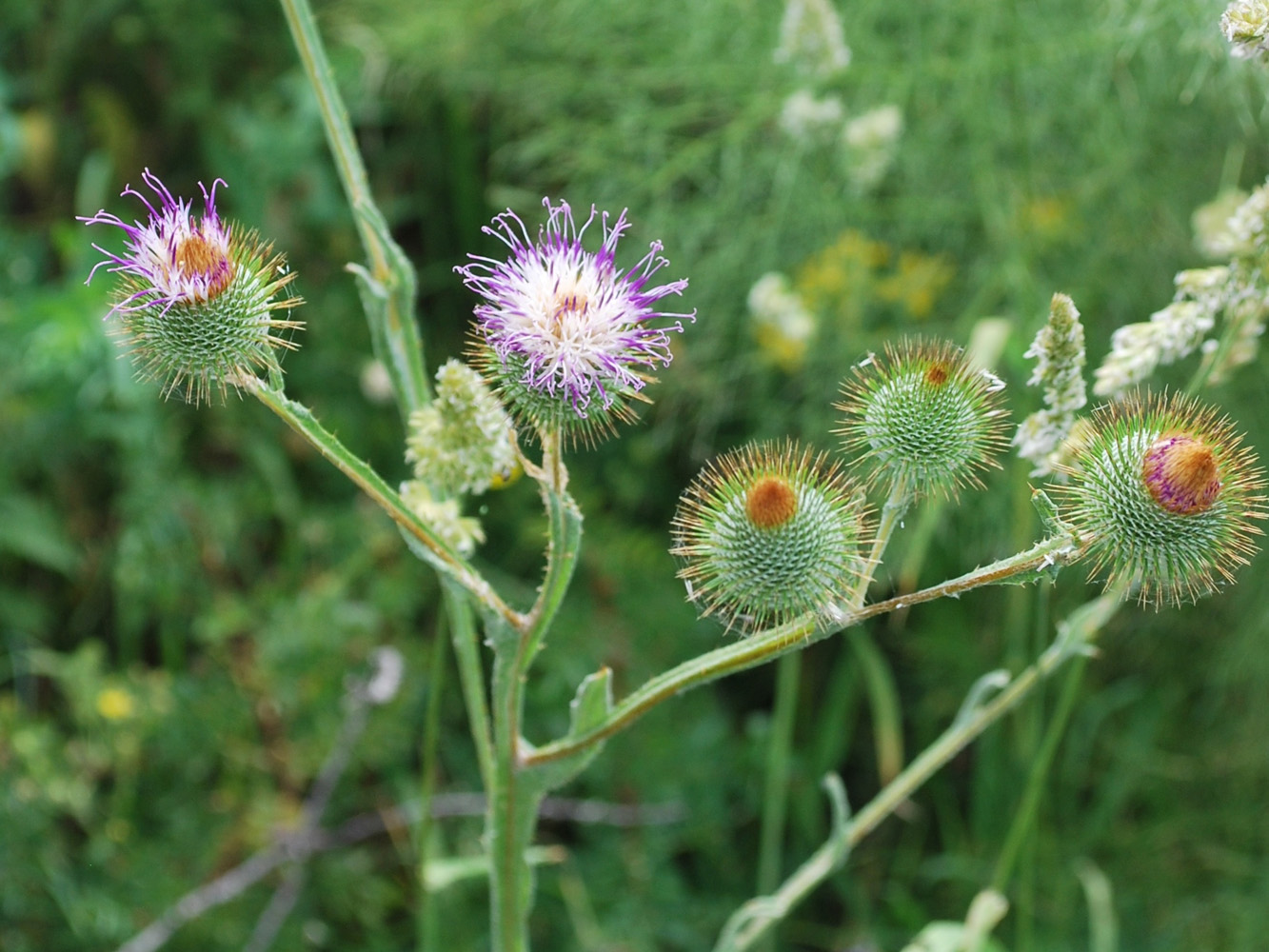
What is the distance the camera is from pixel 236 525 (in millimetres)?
3033

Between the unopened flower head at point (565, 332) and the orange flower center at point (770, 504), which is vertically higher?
the unopened flower head at point (565, 332)

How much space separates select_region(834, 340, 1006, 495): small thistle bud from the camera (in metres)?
1.16

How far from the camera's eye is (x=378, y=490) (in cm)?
111

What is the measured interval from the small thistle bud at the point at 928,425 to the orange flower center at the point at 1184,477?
0.16 m

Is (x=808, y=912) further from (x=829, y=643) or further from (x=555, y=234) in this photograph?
(x=555, y=234)

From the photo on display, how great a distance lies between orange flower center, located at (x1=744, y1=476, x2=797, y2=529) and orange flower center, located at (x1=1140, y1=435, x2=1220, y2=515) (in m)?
0.33

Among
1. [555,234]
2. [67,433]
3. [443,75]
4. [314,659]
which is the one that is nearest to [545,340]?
[555,234]

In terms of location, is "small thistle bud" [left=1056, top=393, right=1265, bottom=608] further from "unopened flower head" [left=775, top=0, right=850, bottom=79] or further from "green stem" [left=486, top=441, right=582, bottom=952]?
"unopened flower head" [left=775, top=0, right=850, bottom=79]

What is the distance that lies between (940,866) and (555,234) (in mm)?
2273

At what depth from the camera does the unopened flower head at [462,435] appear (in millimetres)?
1212

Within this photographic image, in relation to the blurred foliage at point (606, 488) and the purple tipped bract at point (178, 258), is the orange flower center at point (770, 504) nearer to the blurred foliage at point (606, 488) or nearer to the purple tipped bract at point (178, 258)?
the purple tipped bract at point (178, 258)

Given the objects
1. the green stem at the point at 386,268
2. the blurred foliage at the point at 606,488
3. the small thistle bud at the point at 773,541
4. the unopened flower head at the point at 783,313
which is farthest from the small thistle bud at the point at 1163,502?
the unopened flower head at the point at 783,313

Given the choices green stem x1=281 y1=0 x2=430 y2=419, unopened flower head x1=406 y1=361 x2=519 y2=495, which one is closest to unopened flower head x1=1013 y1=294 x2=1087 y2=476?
unopened flower head x1=406 y1=361 x2=519 y2=495

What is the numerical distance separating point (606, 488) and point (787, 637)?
229 centimetres
